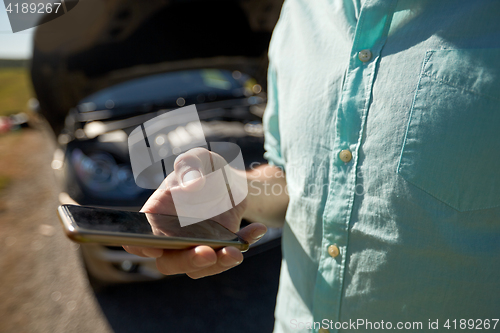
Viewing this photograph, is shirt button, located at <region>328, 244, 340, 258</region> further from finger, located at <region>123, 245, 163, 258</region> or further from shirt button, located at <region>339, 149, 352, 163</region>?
finger, located at <region>123, 245, 163, 258</region>

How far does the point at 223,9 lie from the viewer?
10.0ft

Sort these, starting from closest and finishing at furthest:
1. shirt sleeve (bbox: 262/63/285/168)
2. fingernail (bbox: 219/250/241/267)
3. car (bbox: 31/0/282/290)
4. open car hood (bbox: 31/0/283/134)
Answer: fingernail (bbox: 219/250/241/267)
shirt sleeve (bbox: 262/63/285/168)
car (bbox: 31/0/282/290)
open car hood (bbox: 31/0/283/134)

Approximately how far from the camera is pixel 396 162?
0.70 m

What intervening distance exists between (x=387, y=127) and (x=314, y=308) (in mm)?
452

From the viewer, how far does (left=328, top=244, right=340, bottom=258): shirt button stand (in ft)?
2.60

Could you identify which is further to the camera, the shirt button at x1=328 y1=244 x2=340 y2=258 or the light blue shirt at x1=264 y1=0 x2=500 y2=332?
the shirt button at x1=328 y1=244 x2=340 y2=258

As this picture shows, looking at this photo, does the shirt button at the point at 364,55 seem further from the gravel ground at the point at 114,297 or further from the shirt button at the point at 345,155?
the gravel ground at the point at 114,297

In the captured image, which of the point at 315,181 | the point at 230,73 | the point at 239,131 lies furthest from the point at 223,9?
the point at 315,181

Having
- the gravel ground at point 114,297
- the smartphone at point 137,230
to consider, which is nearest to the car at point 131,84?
the gravel ground at point 114,297

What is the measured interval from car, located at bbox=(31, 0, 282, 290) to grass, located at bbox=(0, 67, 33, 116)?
6265 mm

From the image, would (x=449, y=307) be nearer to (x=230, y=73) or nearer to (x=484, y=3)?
(x=484, y=3)

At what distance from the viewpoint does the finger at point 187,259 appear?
68cm

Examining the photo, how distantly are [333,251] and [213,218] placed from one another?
0.30 meters

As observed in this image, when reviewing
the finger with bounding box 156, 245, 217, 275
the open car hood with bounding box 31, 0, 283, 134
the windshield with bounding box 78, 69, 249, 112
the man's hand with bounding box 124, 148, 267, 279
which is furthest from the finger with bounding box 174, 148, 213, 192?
the windshield with bounding box 78, 69, 249, 112
